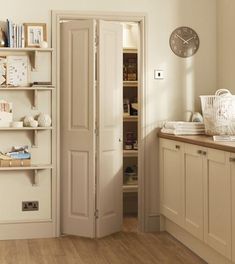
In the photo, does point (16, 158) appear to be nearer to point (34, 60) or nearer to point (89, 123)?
point (89, 123)

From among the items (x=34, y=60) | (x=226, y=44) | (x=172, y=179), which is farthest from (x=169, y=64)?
(x=34, y=60)

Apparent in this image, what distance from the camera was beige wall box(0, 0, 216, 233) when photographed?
4762 mm

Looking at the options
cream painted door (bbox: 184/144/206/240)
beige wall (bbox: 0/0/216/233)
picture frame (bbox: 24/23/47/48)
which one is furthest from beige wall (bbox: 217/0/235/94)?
picture frame (bbox: 24/23/47/48)

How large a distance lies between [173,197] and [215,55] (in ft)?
4.86

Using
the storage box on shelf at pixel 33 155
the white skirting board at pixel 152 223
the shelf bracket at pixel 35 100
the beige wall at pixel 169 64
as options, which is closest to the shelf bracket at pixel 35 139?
the storage box on shelf at pixel 33 155

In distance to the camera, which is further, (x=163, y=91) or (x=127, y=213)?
(x=127, y=213)

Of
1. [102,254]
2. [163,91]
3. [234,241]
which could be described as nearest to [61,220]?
[102,254]

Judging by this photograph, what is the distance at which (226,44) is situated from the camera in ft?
15.4

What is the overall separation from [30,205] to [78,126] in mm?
848

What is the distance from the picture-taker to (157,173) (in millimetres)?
4836

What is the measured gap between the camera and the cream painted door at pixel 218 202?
334 cm

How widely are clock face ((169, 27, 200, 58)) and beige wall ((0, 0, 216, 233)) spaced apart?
43mm

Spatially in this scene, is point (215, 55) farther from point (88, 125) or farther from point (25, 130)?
point (25, 130)

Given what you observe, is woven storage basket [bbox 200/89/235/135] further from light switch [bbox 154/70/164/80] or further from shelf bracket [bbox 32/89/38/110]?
shelf bracket [bbox 32/89/38/110]
